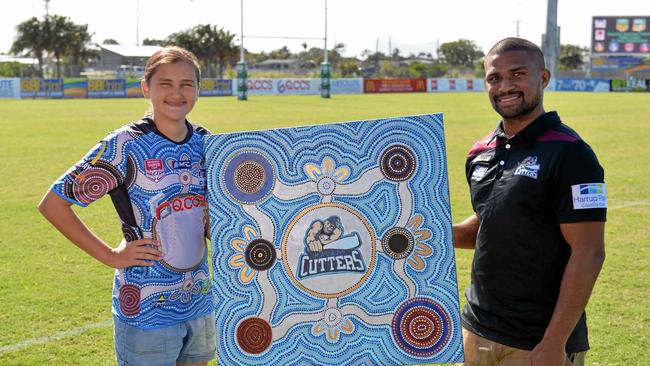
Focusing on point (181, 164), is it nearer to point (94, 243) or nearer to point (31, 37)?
point (94, 243)

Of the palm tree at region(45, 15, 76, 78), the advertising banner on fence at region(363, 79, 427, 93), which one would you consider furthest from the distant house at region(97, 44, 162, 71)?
the advertising banner on fence at region(363, 79, 427, 93)

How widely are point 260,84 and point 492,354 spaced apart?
49.8 metres

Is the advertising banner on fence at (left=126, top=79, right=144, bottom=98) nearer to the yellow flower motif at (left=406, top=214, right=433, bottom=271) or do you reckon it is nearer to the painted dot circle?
the painted dot circle

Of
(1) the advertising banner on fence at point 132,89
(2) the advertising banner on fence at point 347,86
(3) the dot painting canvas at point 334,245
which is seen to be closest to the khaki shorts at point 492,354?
(3) the dot painting canvas at point 334,245

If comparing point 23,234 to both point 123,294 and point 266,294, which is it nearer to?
point 123,294

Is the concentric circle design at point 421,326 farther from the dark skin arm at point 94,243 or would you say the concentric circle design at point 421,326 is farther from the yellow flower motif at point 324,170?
the dark skin arm at point 94,243

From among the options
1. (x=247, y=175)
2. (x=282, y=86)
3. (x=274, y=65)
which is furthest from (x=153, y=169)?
(x=274, y=65)

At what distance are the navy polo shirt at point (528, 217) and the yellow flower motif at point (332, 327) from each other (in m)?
0.60

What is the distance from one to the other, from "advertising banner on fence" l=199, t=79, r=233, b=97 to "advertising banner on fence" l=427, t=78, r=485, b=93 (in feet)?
55.9

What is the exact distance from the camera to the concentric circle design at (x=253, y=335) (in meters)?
2.67

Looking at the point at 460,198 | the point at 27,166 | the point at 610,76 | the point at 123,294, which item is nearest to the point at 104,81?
the point at 27,166

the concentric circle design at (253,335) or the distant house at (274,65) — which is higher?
the distant house at (274,65)

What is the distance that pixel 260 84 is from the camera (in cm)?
5191

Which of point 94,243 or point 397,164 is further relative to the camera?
point 94,243
